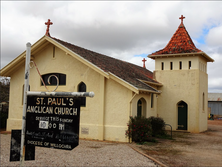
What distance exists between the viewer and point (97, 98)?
15.1 metres

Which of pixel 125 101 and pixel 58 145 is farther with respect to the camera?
pixel 125 101

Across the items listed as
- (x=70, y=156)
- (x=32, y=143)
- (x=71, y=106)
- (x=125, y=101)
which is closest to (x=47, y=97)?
(x=71, y=106)

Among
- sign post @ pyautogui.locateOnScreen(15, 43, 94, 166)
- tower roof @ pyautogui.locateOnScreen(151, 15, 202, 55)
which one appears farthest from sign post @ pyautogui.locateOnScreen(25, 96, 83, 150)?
tower roof @ pyautogui.locateOnScreen(151, 15, 202, 55)

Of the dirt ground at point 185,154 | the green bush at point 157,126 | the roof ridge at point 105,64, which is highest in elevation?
the roof ridge at point 105,64

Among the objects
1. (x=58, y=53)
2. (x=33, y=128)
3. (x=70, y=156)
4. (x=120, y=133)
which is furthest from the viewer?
(x=58, y=53)

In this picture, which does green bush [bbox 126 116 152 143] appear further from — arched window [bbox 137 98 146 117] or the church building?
arched window [bbox 137 98 146 117]

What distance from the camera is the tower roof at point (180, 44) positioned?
20.9 metres

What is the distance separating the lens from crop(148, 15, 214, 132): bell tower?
20.3 meters

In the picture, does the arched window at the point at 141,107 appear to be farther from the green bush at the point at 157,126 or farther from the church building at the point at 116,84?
the green bush at the point at 157,126

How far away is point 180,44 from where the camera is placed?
21766 millimetres

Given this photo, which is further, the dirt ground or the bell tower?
the bell tower

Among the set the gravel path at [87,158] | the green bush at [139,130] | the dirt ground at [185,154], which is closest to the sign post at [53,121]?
the gravel path at [87,158]

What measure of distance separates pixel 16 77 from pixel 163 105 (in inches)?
465

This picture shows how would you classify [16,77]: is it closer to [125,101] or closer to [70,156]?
[125,101]
